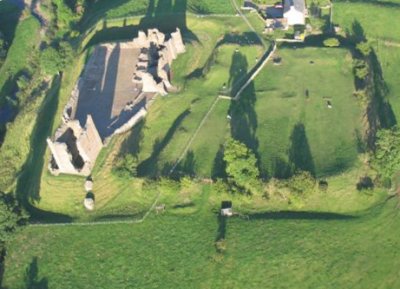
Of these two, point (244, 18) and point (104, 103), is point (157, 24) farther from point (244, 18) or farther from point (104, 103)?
point (104, 103)

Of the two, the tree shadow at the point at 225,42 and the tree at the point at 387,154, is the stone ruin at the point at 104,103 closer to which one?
the tree shadow at the point at 225,42

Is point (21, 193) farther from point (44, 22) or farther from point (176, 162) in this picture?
point (44, 22)

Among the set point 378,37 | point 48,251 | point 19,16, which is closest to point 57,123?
point 48,251

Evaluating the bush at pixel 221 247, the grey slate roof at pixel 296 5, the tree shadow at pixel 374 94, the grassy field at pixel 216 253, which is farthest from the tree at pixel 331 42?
the bush at pixel 221 247

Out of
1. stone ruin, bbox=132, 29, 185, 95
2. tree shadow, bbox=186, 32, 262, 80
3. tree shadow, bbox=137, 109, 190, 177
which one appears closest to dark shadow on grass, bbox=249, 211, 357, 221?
tree shadow, bbox=137, 109, 190, 177

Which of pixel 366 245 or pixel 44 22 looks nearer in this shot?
pixel 366 245

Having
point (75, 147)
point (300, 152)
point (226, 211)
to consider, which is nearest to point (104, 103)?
point (75, 147)
